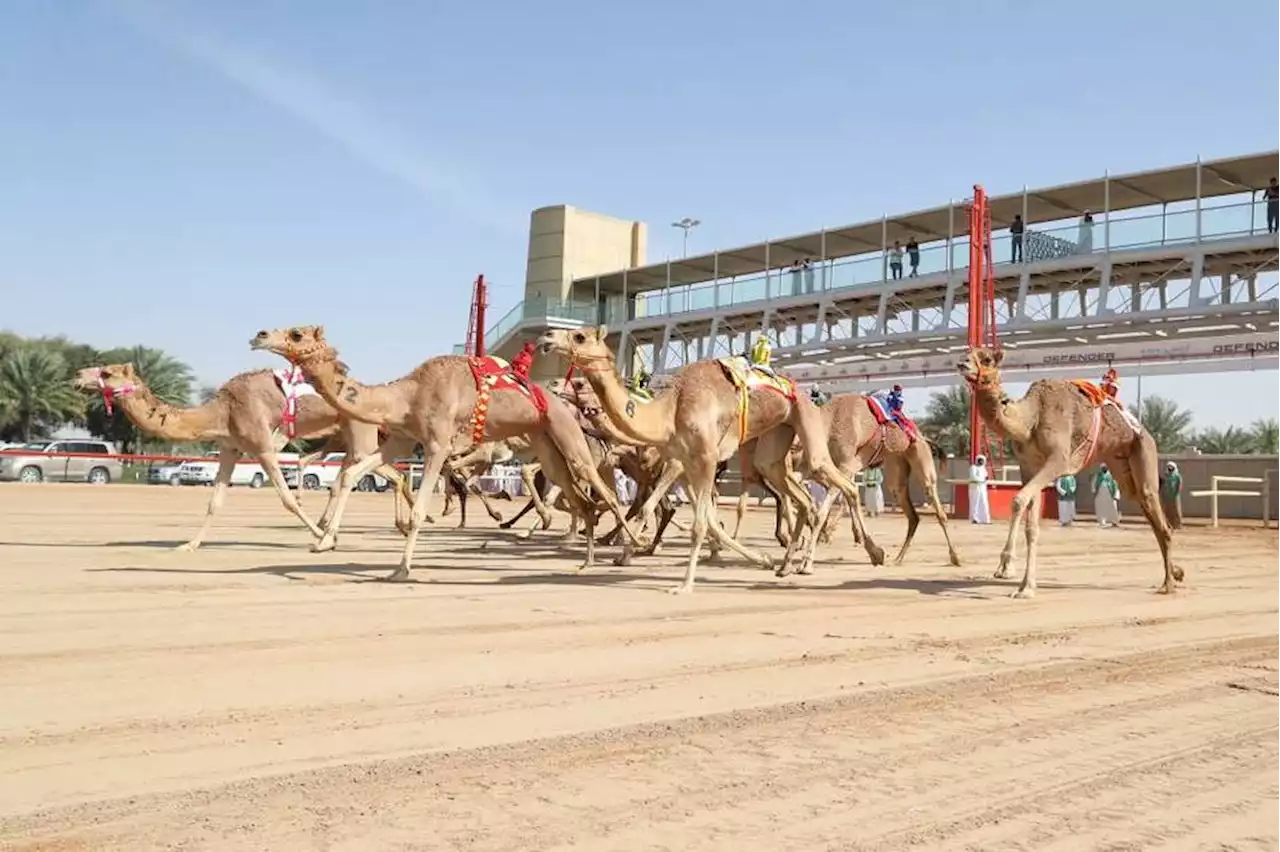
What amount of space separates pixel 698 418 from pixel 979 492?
21931 millimetres

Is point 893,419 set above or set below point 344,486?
above

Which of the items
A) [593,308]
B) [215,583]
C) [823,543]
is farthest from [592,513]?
[593,308]

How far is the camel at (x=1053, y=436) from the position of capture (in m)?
12.2

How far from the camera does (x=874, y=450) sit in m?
16.8

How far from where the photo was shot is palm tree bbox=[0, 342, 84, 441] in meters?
69.1

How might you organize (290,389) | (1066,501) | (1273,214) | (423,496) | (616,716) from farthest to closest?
(1066,501)
(1273,214)
(290,389)
(423,496)
(616,716)

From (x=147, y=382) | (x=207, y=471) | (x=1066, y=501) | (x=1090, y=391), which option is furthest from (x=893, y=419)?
(x=147, y=382)

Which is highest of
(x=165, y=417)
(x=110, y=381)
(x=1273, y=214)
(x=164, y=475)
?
(x=1273, y=214)

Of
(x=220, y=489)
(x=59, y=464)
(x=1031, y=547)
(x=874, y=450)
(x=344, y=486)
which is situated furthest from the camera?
(x=59, y=464)

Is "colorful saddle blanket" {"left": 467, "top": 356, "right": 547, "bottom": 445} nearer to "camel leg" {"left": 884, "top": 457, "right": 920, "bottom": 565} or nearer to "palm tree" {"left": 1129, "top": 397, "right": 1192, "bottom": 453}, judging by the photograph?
"camel leg" {"left": 884, "top": 457, "right": 920, "bottom": 565}

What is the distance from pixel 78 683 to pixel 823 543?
49.3 ft

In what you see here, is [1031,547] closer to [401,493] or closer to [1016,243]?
[401,493]

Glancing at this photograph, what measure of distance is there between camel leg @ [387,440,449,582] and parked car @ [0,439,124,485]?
141ft

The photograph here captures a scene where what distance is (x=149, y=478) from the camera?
52.4m
